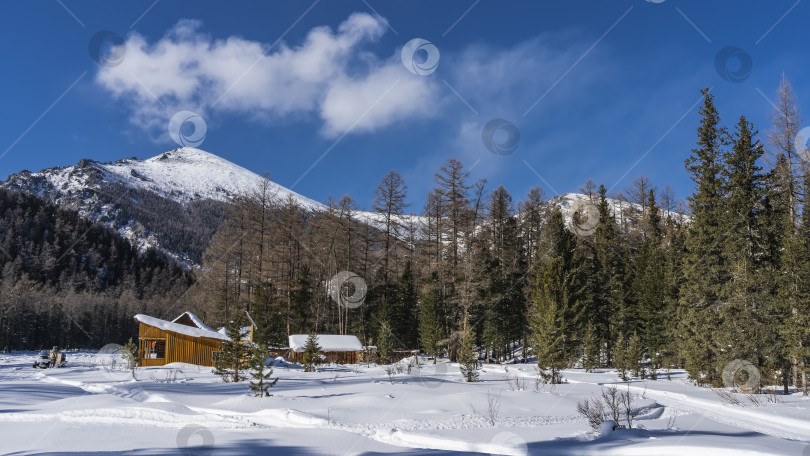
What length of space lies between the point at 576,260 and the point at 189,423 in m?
29.7

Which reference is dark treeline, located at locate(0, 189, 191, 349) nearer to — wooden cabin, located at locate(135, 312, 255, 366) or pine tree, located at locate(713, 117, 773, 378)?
wooden cabin, located at locate(135, 312, 255, 366)

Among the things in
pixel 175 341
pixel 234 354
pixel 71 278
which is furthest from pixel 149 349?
pixel 71 278

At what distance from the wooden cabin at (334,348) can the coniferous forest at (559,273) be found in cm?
185

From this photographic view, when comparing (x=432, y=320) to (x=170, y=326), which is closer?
(x=170, y=326)

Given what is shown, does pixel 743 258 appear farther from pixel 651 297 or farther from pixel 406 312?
pixel 406 312

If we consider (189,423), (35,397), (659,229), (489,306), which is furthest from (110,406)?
(659,229)

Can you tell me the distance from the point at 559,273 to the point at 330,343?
55.0 feet

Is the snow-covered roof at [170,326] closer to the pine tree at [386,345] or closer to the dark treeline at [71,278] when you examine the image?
the pine tree at [386,345]

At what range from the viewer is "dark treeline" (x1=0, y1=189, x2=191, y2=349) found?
231 feet

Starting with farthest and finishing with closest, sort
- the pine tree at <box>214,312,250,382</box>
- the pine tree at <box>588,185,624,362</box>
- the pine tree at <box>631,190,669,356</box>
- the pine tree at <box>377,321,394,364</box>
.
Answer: the pine tree at <box>588,185,624,362</box>, the pine tree at <box>631,190,669,356</box>, the pine tree at <box>377,321,394,364</box>, the pine tree at <box>214,312,250,382</box>

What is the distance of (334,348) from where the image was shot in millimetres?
33812

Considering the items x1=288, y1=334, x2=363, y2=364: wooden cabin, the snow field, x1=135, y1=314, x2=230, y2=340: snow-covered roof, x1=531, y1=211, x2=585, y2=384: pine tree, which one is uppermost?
x1=531, y1=211, x2=585, y2=384: pine tree

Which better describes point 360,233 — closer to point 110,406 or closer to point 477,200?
point 477,200

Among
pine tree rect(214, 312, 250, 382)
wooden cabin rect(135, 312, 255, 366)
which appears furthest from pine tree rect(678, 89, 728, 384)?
wooden cabin rect(135, 312, 255, 366)
